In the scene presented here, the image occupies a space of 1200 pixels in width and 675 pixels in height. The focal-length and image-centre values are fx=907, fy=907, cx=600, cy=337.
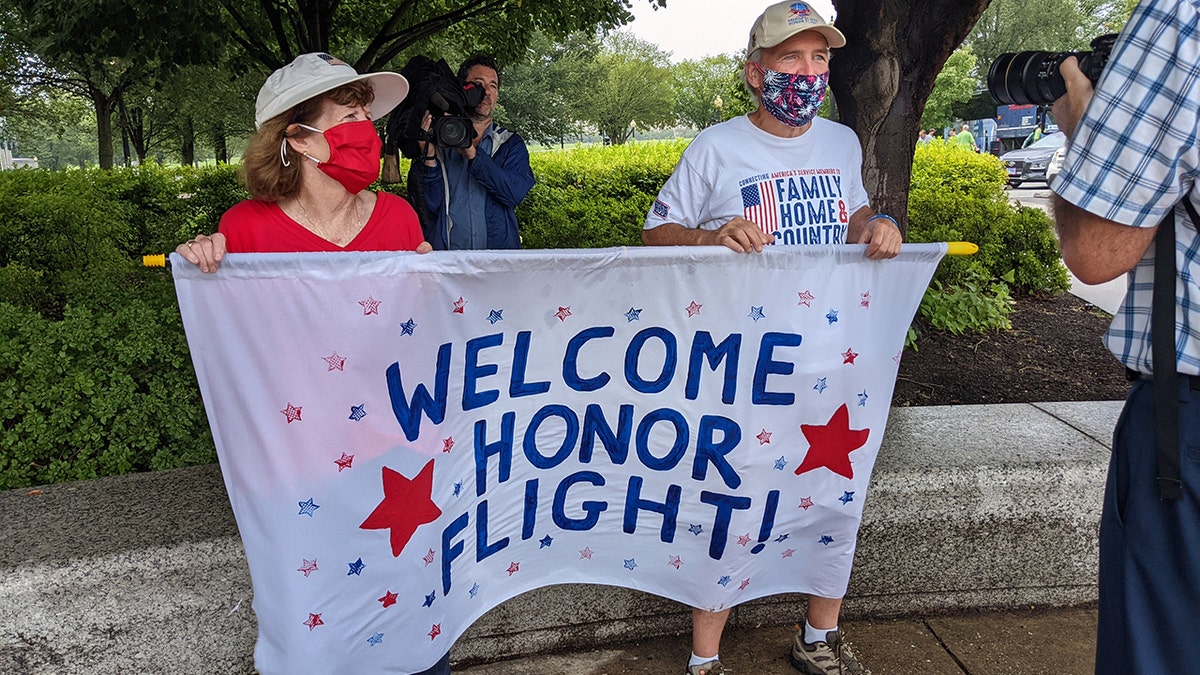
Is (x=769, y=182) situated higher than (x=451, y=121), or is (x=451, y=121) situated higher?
(x=451, y=121)

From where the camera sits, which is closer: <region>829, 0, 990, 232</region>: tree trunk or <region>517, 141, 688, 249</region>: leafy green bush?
<region>829, 0, 990, 232</region>: tree trunk

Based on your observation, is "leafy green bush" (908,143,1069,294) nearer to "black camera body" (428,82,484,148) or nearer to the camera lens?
"black camera body" (428,82,484,148)

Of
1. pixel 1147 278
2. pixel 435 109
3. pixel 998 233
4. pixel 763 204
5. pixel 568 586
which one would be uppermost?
pixel 435 109

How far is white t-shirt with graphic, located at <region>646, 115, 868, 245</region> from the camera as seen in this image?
104 inches

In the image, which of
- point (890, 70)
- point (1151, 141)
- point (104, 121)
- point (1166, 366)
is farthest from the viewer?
point (104, 121)

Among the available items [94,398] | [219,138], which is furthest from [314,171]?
[219,138]

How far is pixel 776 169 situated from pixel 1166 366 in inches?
49.2

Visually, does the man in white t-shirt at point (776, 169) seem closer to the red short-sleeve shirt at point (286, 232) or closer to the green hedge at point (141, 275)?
the red short-sleeve shirt at point (286, 232)

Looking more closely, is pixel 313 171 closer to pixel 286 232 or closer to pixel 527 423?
pixel 286 232

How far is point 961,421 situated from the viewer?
3.68m

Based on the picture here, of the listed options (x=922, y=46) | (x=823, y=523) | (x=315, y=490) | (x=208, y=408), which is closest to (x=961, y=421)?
(x=823, y=523)

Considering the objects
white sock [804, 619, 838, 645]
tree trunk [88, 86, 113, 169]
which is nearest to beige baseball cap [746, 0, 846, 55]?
white sock [804, 619, 838, 645]

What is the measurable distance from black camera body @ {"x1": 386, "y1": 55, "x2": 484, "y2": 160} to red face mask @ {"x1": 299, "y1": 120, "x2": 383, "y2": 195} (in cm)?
131

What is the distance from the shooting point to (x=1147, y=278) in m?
→ 1.72
